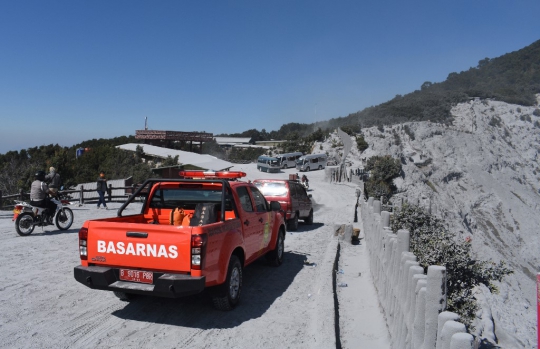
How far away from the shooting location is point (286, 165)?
5897 cm

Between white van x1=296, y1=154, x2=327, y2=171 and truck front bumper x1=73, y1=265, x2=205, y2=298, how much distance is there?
50.4 meters

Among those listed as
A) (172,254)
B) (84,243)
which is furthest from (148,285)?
(84,243)

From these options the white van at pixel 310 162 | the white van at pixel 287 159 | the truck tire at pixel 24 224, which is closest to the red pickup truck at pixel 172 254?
the truck tire at pixel 24 224

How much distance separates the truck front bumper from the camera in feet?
18.3

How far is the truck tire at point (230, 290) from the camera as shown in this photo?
624 cm

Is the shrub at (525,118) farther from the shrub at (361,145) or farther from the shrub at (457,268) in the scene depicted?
the shrub at (457,268)

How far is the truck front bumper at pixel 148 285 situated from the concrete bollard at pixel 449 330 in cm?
320

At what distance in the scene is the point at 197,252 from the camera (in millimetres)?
5637

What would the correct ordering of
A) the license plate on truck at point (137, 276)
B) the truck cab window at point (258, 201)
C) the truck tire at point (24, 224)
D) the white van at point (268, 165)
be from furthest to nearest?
the white van at point (268, 165), the truck tire at point (24, 224), the truck cab window at point (258, 201), the license plate on truck at point (137, 276)

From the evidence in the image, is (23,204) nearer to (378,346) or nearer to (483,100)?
(378,346)

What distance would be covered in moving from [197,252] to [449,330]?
10.9 feet

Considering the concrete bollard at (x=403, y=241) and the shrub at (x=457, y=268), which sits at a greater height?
the concrete bollard at (x=403, y=241)

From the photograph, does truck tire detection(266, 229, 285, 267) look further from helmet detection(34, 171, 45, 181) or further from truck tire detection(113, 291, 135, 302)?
helmet detection(34, 171, 45, 181)

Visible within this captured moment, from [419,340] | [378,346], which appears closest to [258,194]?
[378,346]
